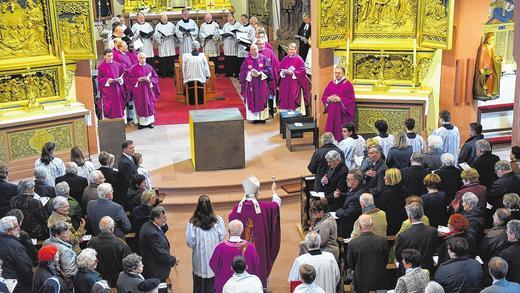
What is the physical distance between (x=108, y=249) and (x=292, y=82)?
9.20 m

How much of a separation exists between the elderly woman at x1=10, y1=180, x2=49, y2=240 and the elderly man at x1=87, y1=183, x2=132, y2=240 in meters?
0.68

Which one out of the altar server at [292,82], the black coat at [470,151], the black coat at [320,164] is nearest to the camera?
the black coat at [320,164]

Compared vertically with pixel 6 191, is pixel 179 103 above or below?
below

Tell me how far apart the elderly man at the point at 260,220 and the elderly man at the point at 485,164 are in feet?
10.6

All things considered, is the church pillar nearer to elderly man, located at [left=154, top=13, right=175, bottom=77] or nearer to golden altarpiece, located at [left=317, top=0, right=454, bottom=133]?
golden altarpiece, located at [left=317, top=0, right=454, bottom=133]

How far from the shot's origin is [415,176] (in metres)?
10.9

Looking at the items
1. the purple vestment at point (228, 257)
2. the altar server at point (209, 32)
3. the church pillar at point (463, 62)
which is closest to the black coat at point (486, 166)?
the purple vestment at point (228, 257)

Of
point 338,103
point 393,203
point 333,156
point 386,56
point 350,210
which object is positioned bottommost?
point 350,210

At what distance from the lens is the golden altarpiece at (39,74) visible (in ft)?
48.4

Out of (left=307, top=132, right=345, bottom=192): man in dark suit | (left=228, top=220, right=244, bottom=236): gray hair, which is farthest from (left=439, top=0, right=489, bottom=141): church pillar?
(left=228, top=220, right=244, bottom=236): gray hair

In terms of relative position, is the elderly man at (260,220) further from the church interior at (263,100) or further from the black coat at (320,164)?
the church interior at (263,100)

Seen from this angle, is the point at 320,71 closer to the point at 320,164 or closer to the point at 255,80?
the point at 255,80

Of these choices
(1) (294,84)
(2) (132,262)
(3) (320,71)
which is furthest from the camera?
(1) (294,84)

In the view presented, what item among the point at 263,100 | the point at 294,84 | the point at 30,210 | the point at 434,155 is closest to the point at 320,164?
the point at 434,155
